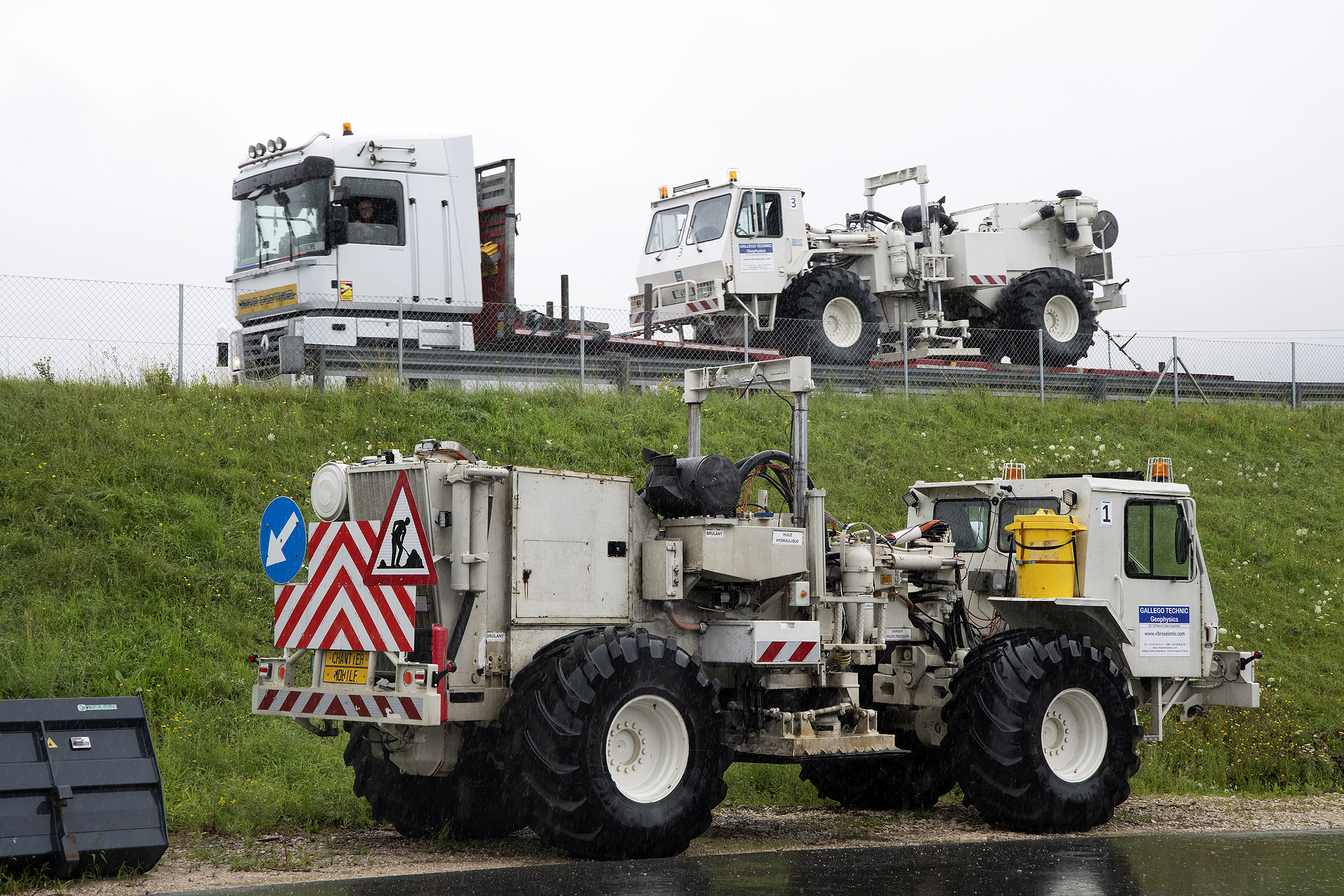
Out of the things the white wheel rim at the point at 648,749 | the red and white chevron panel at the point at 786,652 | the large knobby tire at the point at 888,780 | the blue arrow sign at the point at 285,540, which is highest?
the blue arrow sign at the point at 285,540

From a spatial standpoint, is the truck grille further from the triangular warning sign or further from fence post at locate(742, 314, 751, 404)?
fence post at locate(742, 314, 751, 404)

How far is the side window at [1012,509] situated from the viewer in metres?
9.71

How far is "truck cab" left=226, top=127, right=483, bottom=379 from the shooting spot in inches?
645

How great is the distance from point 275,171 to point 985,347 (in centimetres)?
1158

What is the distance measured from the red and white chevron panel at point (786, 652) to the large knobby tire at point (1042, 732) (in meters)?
1.12

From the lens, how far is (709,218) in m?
19.7

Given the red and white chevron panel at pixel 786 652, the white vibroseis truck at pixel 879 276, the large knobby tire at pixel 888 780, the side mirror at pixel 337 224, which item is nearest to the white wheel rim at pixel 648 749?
the red and white chevron panel at pixel 786 652

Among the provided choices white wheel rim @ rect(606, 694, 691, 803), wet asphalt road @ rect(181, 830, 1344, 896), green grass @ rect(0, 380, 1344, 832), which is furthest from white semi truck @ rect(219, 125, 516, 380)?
wet asphalt road @ rect(181, 830, 1344, 896)

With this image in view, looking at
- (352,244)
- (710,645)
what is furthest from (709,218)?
(710,645)

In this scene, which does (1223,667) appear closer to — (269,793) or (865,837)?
(865,837)

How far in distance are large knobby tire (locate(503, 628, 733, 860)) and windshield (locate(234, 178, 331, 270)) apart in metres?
10.6

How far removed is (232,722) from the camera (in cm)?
990

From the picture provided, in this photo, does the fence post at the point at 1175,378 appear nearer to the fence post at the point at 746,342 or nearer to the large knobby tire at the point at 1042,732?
the fence post at the point at 746,342

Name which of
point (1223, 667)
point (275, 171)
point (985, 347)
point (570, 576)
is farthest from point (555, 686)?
point (985, 347)
